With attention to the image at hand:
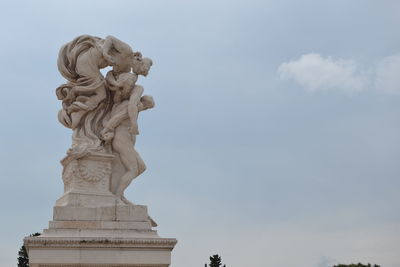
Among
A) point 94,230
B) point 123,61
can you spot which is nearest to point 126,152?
point 94,230

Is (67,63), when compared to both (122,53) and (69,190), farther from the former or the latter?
(69,190)

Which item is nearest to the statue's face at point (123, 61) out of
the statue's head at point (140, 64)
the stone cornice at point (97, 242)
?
the statue's head at point (140, 64)

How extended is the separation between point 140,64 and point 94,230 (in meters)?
4.19

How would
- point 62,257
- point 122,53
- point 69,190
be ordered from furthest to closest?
point 122,53, point 69,190, point 62,257

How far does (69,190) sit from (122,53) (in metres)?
3.43

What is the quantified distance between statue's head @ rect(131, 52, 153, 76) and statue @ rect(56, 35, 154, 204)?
2cm

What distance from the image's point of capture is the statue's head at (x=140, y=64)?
47.7 feet

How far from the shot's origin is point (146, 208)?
13531 mm

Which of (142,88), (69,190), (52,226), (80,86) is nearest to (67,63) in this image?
(80,86)

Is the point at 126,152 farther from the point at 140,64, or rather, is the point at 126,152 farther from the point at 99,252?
the point at 99,252

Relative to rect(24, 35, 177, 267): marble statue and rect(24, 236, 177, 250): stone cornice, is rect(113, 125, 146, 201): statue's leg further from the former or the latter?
rect(24, 236, 177, 250): stone cornice

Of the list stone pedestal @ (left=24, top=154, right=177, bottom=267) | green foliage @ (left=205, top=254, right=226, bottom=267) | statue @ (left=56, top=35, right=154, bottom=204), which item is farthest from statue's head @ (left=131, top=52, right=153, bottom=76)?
green foliage @ (left=205, top=254, right=226, bottom=267)

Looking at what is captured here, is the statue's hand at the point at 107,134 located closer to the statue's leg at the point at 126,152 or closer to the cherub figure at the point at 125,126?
the cherub figure at the point at 125,126

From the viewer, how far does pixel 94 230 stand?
12766 millimetres
